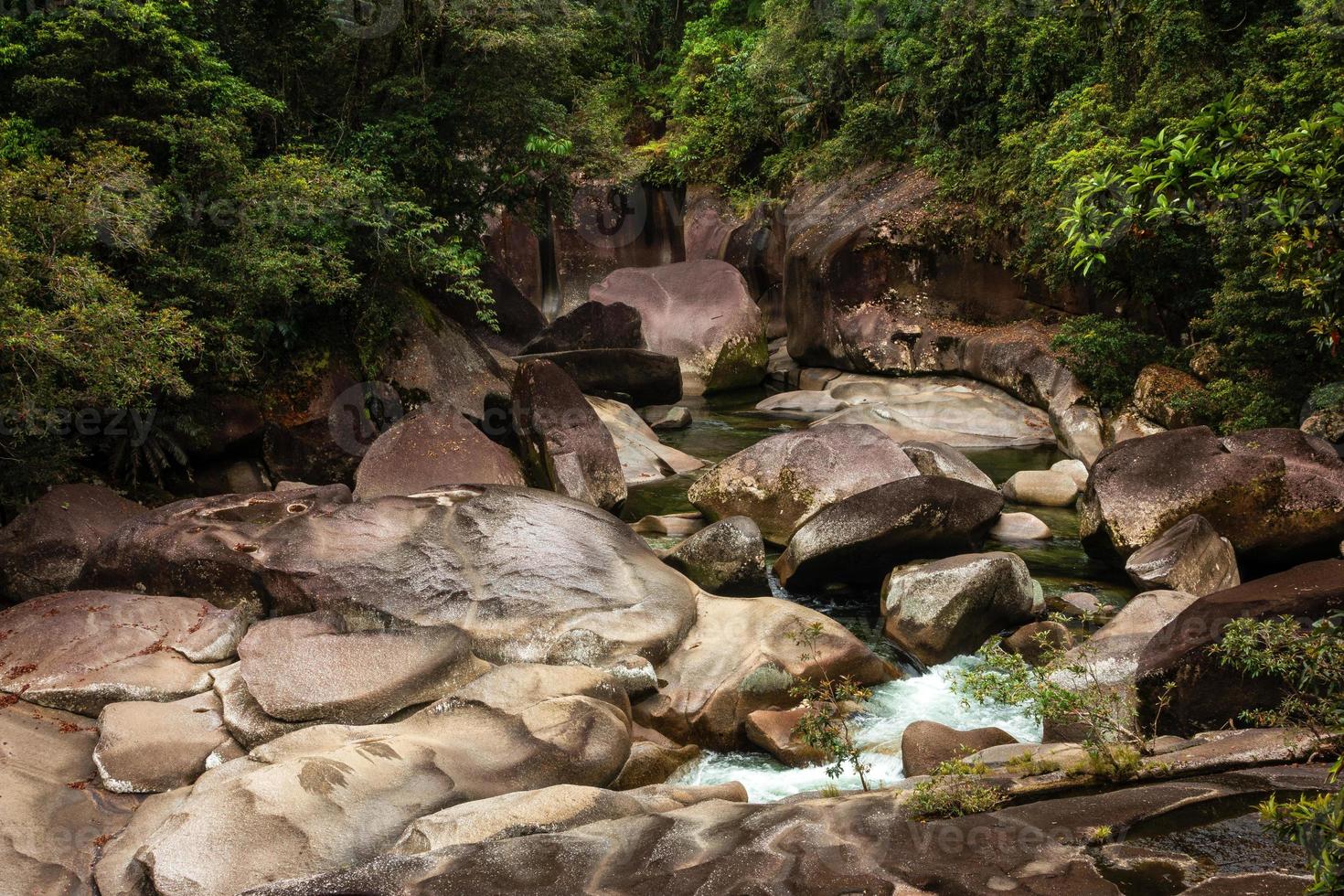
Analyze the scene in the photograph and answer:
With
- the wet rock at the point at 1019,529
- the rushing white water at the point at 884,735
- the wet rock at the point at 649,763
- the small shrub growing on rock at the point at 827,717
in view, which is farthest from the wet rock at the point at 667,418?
the wet rock at the point at 649,763

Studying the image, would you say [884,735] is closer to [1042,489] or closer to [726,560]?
[726,560]

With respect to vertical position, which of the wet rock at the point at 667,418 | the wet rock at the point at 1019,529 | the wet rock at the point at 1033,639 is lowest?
the wet rock at the point at 667,418

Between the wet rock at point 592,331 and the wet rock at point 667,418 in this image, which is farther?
the wet rock at point 592,331

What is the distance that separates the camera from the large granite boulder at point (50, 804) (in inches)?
213

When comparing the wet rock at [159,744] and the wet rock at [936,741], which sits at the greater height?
the wet rock at [159,744]

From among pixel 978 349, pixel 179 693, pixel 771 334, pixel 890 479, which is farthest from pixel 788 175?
pixel 179 693

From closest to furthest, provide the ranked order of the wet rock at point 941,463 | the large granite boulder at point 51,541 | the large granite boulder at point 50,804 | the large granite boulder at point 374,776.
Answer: the large granite boulder at point 374,776
the large granite boulder at point 50,804
the large granite boulder at point 51,541
the wet rock at point 941,463

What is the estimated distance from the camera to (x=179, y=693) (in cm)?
703

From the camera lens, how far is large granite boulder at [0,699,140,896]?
540cm

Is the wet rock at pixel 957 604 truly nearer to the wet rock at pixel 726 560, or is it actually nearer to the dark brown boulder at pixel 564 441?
the wet rock at pixel 726 560

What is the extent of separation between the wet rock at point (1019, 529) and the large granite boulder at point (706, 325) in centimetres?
1038

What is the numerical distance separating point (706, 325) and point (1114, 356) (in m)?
8.78

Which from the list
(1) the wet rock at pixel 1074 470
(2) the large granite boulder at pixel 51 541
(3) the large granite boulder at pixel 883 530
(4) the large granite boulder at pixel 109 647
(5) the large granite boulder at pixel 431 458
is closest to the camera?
(4) the large granite boulder at pixel 109 647

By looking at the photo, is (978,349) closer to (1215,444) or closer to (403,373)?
(1215,444)
